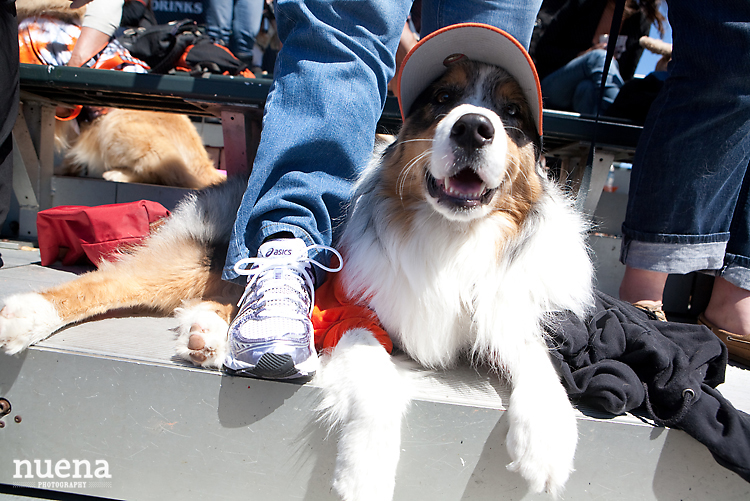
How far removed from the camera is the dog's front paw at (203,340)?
1.45 meters

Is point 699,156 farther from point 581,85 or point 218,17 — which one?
point 218,17

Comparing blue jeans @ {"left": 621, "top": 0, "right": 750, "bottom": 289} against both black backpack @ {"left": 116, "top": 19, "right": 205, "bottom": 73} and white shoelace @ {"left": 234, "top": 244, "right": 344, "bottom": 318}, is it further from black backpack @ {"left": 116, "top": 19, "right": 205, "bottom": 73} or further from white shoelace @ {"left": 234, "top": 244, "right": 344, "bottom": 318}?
black backpack @ {"left": 116, "top": 19, "right": 205, "bottom": 73}

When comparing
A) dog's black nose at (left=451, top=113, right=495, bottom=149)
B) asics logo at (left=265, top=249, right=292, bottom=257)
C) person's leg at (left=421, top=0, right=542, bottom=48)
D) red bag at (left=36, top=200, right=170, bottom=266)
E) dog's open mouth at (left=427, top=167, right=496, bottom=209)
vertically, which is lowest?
red bag at (left=36, top=200, right=170, bottom=266)

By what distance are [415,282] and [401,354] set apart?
311mm

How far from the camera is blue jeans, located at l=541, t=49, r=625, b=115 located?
11.5 ft

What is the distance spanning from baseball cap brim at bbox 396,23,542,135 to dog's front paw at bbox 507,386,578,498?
42.4 inches

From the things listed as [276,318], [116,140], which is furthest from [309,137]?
[116,140]

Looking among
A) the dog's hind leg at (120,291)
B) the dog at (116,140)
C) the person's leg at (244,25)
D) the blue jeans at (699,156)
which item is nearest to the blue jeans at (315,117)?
the dog's hind leg at (120,291)

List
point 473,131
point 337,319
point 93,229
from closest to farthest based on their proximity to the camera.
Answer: point 473,131, point 337,319, point 93,229

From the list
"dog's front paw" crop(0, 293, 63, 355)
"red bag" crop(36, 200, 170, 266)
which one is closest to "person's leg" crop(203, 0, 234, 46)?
"red bag" crop(36, 200, 170, 266)

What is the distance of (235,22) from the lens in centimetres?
605

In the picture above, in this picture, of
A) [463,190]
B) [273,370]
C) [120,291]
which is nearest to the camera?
[273,370]

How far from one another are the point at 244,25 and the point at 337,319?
230 inches

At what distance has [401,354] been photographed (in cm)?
174
